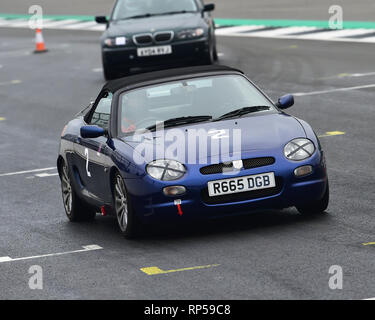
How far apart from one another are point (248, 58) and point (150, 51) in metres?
3.14

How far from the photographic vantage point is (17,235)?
33.9 feet

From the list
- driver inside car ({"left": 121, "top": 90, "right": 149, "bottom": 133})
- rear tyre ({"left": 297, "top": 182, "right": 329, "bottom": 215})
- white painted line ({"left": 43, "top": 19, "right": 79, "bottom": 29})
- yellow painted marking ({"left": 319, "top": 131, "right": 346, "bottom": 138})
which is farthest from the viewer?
white painted line ({"left": 43, "top": 19, "right": 79, "bottom": 29})

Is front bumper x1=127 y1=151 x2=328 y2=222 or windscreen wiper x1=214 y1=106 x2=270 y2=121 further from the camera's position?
windscreen wiper x1=214 y1=106 x2=270 y2=121

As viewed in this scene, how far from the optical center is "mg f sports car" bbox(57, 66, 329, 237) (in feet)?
30.0

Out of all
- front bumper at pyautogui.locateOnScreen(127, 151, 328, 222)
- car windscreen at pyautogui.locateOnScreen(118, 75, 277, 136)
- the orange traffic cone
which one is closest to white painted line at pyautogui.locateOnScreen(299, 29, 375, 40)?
the orange traffic cone

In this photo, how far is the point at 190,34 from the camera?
877 inches

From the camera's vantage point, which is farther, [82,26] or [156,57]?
[82,26]

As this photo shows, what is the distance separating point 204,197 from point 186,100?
1457mm

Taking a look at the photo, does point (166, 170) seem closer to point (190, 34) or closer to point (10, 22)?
point (190, 34)

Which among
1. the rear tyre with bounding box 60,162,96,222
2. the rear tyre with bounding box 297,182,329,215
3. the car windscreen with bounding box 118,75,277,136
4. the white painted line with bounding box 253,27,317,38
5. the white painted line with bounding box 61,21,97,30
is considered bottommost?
the white painted line with bounding box 61,21,97,30

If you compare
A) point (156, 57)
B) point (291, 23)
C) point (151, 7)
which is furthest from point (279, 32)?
point (156, 57)

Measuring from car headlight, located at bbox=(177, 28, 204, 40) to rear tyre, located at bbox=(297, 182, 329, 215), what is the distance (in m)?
12.8

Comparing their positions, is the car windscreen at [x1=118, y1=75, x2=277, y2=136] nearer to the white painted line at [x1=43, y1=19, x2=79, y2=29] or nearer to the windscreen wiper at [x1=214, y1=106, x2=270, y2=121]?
the windscreen wiper at [x1=214, y1=106, x2=270, y2=121]
